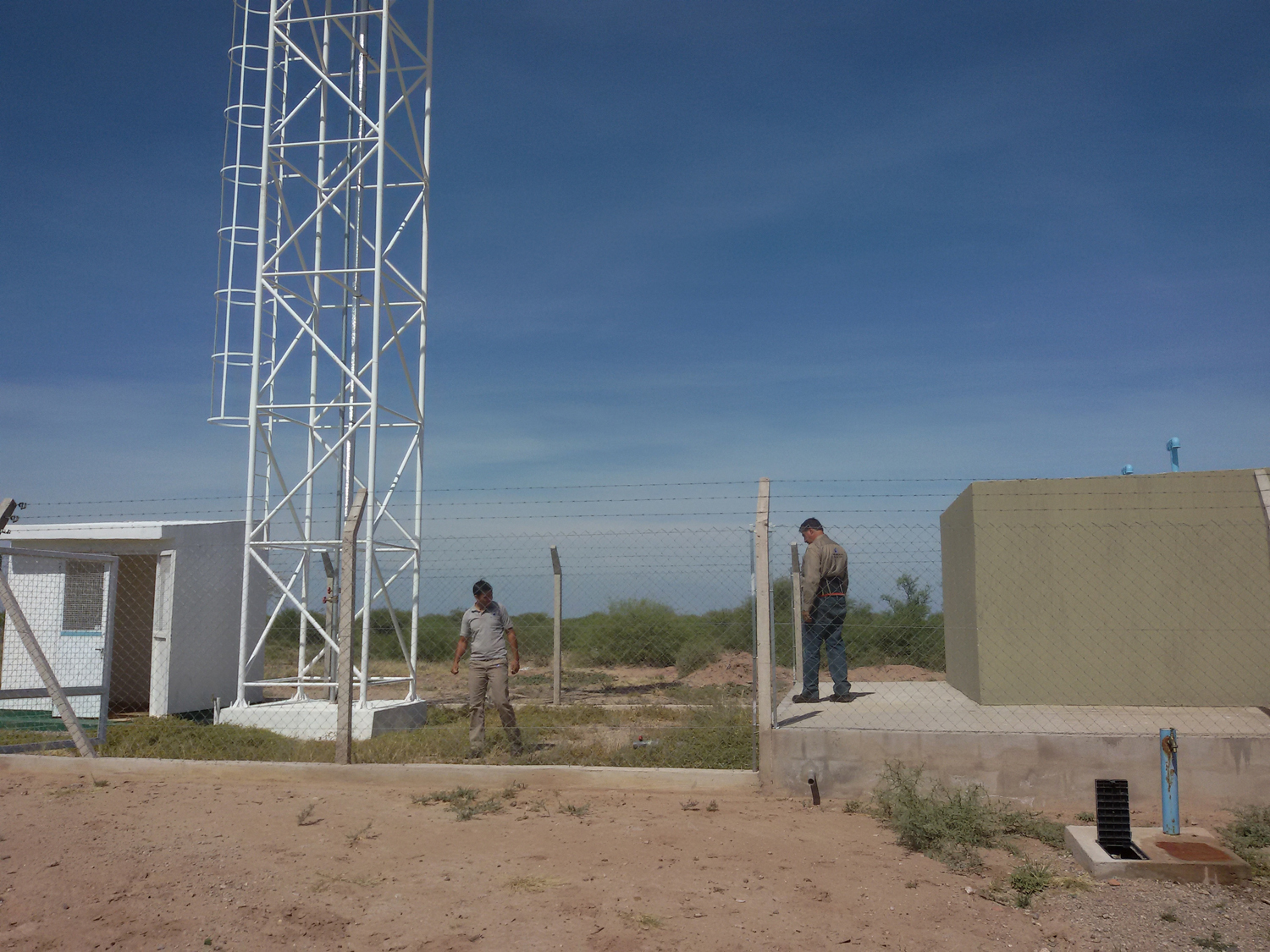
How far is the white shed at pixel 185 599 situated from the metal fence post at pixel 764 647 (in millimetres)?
8363

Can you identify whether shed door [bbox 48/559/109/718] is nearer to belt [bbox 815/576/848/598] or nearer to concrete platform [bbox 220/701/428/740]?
concrete platform [bbox 220/701/428/740]

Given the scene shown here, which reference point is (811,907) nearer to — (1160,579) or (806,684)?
(806,684)

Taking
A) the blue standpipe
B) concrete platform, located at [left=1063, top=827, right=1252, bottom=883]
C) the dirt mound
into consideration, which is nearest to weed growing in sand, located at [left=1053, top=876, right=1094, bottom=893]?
concrete platform, located at [left=1063, top=827, right=1252, bottom=883]

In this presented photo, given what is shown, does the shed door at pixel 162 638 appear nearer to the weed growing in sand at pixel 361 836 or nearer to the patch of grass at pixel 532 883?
the weed growing in sand at pixel 361 836

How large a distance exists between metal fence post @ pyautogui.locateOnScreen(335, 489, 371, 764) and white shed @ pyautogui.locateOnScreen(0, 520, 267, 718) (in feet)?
19.2

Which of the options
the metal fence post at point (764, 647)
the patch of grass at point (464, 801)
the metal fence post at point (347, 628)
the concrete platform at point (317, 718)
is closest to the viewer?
the patch of grass at point (464, 801)

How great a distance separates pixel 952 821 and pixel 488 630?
4.54 m

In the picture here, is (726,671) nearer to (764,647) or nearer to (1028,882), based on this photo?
(764,647)

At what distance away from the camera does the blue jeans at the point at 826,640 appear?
28.5 feet

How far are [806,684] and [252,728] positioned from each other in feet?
18.4

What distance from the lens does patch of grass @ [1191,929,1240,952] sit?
438 cm

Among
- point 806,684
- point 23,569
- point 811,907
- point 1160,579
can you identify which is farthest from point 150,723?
point 1160,579

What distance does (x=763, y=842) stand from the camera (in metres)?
5.88

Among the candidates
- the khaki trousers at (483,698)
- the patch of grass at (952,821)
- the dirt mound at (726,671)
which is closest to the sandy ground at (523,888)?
the patch of grass at (952,821)
